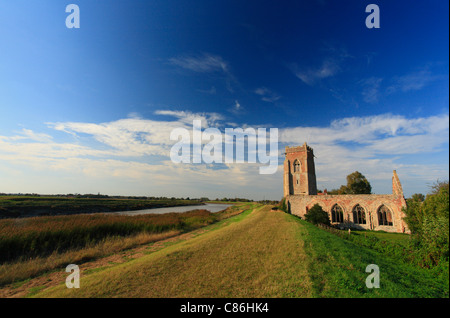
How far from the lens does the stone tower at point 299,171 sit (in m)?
34.5

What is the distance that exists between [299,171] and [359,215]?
495 inches

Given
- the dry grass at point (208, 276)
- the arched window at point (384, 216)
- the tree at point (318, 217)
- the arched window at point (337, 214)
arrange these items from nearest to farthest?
1. the dry grass at point (208, 276)
2. the arched window at point (384, 216)
3. the tree at point (318, 217)
4. the arched window at point (337, 214)

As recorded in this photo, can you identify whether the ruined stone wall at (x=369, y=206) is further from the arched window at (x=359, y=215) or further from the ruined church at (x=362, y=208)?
the arched window at (x=359, y=215)

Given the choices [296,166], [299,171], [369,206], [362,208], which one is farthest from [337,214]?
[296,166]

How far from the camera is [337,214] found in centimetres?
2612

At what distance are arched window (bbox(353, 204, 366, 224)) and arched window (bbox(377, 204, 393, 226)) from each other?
1691 millimetres

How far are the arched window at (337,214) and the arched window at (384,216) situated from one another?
13.9ft

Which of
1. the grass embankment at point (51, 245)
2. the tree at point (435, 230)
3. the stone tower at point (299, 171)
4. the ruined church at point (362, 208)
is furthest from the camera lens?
the stone tower at point (299, 171)

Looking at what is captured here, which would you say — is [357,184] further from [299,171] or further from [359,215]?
[359,215]

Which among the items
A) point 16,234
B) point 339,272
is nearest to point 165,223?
point 16,234

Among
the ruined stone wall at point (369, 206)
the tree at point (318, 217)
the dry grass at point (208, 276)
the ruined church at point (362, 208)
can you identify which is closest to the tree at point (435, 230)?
the dry grass at point (208, 276)

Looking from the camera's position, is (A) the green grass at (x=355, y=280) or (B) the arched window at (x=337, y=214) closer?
(A) the green grass at (x=355, y=280)

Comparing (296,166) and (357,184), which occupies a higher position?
(296,166)

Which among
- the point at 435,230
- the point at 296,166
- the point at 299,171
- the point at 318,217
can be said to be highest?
the point at 296,166
